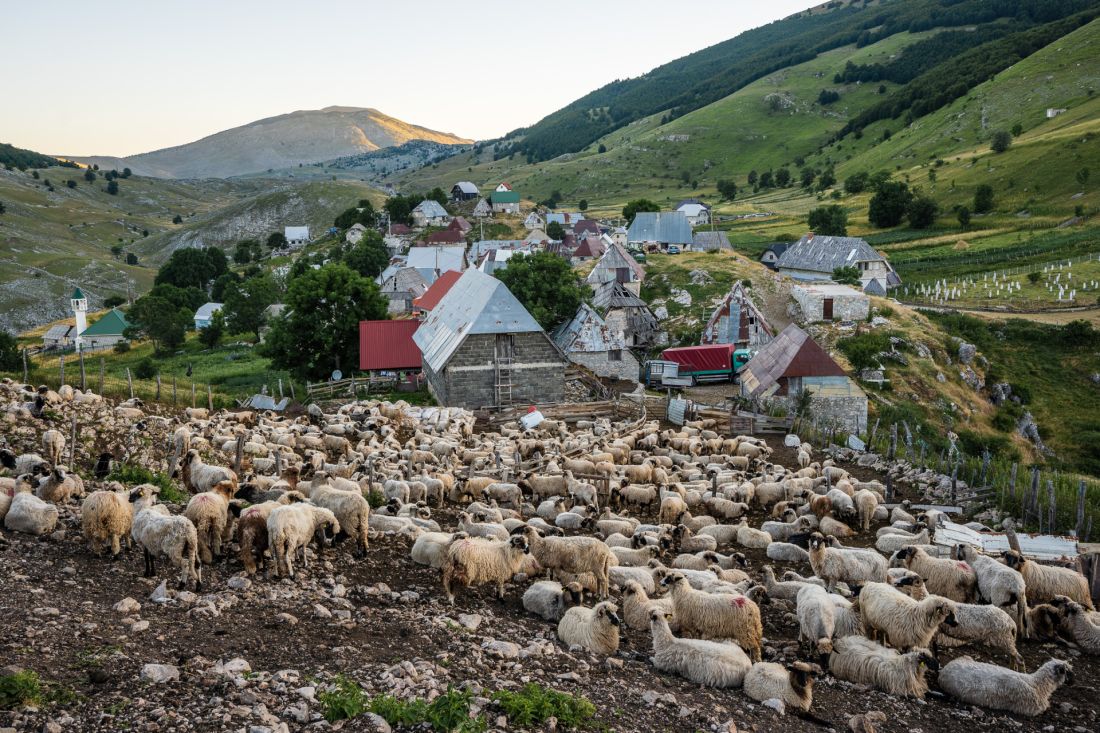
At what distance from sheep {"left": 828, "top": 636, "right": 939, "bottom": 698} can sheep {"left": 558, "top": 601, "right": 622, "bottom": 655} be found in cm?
341

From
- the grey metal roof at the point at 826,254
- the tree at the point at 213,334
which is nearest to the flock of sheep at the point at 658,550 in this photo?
the grey metal roof at the point at 826,254

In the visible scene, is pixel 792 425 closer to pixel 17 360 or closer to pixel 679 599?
pixel 679 599

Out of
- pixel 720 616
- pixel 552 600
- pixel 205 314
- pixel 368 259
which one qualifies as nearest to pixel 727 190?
pixel 368 259

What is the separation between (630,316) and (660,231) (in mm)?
41772

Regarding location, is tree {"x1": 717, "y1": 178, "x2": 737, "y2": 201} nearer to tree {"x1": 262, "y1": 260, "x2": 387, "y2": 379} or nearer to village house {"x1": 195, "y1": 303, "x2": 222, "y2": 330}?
village house {"x1": 195, "y1": 303, "x2": 222, "y2": 330}

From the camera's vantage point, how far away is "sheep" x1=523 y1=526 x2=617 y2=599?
14.1 m

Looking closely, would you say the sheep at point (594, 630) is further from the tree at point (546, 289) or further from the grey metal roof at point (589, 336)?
the tree at point (546, 289)

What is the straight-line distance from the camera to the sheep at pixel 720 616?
12.1m

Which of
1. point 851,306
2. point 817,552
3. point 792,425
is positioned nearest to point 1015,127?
point 851,306

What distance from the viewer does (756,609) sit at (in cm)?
1214

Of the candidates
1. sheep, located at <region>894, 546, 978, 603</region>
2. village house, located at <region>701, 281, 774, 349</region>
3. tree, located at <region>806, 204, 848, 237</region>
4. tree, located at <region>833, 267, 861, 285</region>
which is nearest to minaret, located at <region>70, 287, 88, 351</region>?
village house, located at <region>701, 281, 774, 349</region>

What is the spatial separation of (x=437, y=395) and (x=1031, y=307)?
173 feet

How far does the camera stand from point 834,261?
264 ft

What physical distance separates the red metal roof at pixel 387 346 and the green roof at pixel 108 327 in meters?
57.8
